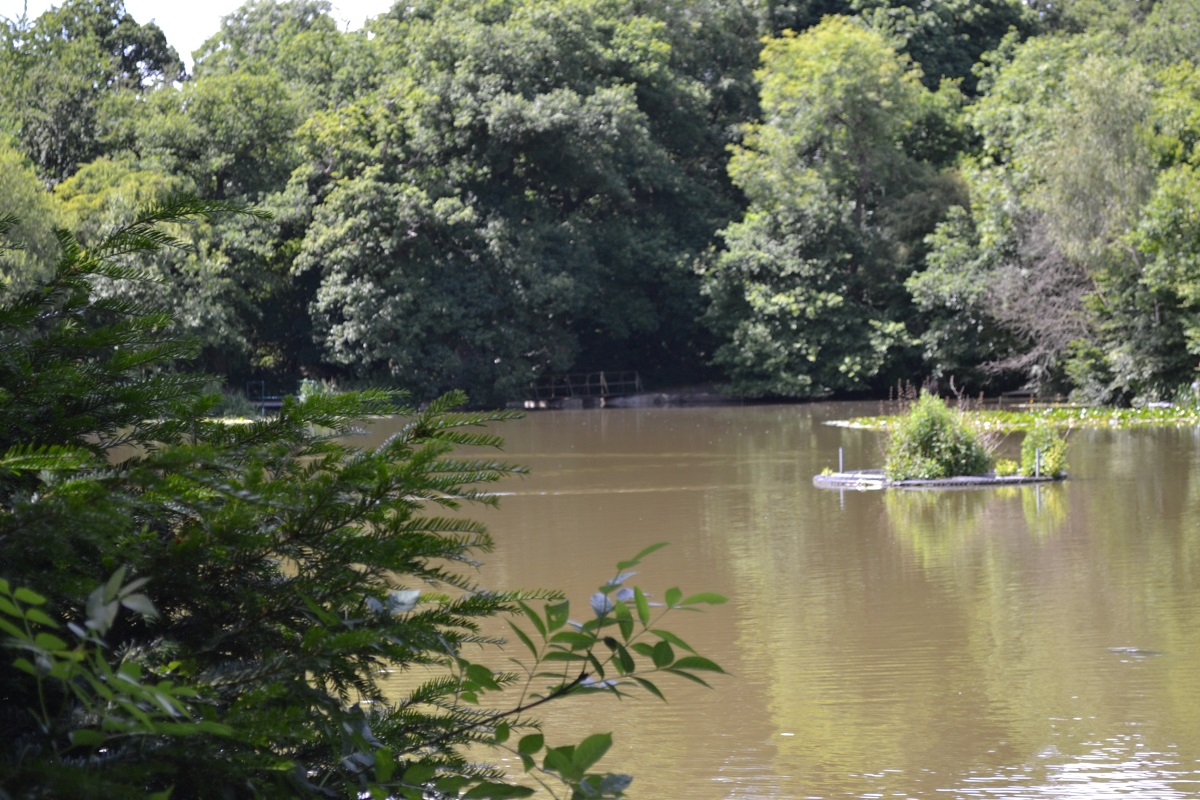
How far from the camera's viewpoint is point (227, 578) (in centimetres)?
234

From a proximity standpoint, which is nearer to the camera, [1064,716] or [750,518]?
[1064,716]

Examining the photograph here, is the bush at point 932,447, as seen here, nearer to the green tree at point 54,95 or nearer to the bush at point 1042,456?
the bush at point 1042,456

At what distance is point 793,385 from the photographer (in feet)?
136

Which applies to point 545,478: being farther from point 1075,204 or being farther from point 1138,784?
point 1075,204

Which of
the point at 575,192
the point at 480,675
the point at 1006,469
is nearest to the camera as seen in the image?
the point at 480,675

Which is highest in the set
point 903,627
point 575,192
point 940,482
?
point 575,192

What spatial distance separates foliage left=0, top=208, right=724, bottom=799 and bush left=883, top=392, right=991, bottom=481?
15907 mm

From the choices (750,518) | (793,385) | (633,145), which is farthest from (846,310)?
(750,518)

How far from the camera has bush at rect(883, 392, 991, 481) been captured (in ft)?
59.4

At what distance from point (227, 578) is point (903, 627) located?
7.88m

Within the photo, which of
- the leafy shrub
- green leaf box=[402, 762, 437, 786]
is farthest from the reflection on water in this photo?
green leaf box=[402, 762, 437, 786]

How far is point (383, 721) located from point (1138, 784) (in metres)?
4.61

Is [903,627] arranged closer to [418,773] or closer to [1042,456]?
[418,773]

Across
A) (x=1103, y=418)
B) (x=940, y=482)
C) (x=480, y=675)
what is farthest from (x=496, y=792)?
(x=1103, y=418)
